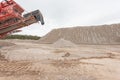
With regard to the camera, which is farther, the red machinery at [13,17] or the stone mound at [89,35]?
the stone mound at [89,35]

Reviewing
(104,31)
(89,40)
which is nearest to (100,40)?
(89,40)

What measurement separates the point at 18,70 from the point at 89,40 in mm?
30144

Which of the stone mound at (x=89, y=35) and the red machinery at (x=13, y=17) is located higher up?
the red machinery at (x=13, y=17)

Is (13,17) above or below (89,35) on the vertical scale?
above

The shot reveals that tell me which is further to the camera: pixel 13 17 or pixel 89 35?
pixel 89 35

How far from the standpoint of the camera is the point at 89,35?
40.8 m

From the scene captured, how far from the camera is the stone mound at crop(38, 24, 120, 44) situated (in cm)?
3806

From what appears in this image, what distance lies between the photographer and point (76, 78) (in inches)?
321

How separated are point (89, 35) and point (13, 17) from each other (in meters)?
26.6

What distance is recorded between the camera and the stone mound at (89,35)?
38062 mm

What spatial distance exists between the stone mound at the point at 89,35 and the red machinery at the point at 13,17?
21.5 meters

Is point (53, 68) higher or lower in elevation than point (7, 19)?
lower

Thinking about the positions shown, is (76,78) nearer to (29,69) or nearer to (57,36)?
(29,69)

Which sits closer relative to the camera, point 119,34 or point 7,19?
point 7,19
